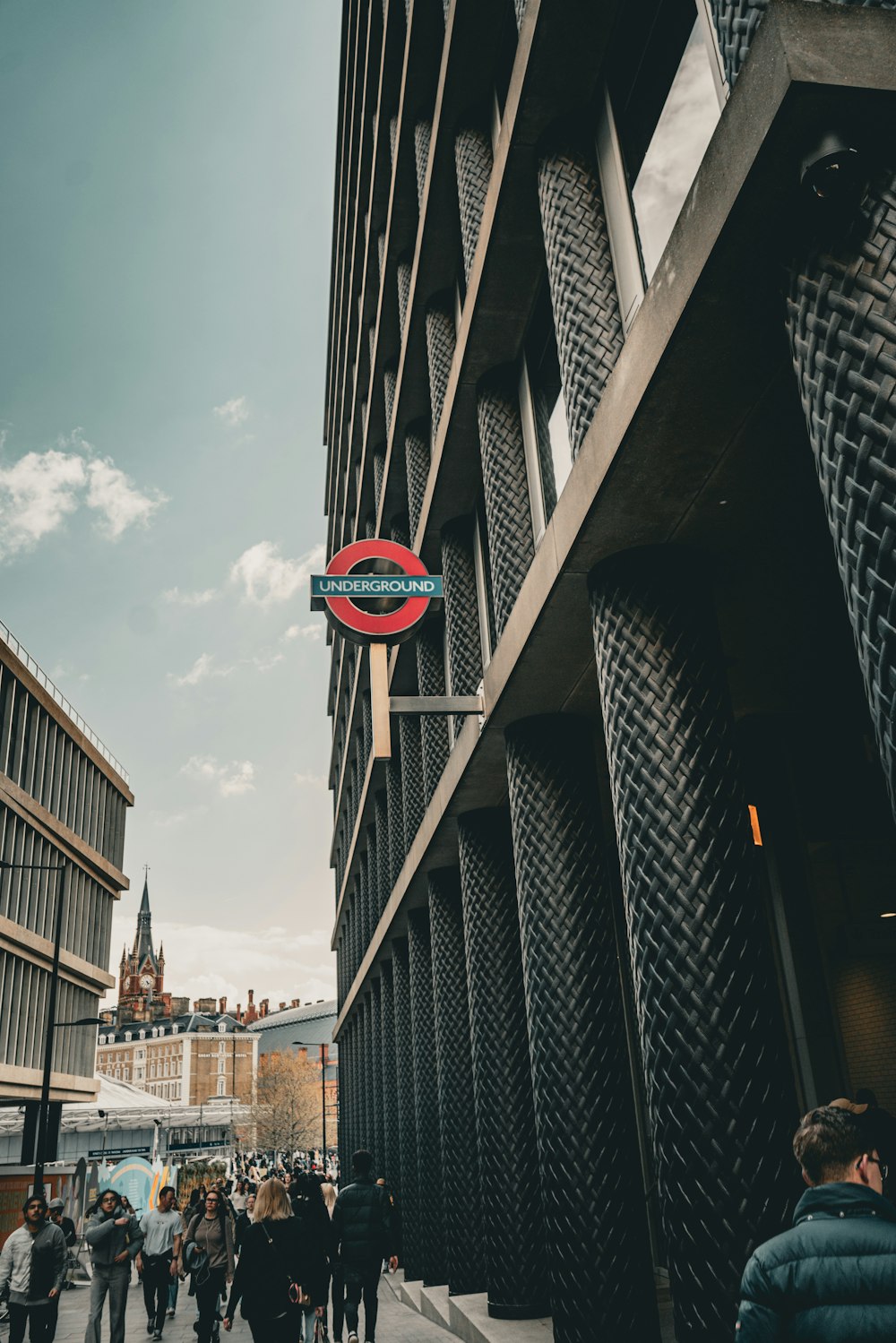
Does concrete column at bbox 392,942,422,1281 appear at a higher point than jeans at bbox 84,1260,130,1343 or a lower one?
higher

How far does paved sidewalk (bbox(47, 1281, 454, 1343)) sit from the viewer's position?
1038cm

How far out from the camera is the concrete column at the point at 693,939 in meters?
4.75

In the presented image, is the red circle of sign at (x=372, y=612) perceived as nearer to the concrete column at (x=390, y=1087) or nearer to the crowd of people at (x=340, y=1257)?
the crowd of people at (x=340, y=1257)

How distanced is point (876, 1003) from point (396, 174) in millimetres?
12855

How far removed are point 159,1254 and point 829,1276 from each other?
12.2 metres

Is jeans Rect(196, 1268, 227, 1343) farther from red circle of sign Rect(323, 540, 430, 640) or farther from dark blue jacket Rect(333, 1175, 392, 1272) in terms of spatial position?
red circle of sign Rect(323, 540, 430, 640)

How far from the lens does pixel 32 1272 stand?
8.91m

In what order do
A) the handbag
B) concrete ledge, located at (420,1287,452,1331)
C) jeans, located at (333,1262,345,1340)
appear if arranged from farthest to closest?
concrete ledge, located at (420,1287,452,1331) < jeans, located at (333,1262,345,1340) < the handbag

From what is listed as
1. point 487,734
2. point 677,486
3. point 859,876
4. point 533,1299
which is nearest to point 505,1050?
point 533,1299

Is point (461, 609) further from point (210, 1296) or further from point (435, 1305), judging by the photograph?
point (435, 1305)

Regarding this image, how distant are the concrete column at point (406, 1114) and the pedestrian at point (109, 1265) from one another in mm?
4712

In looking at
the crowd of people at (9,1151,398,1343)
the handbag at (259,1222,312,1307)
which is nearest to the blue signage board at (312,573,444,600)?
the crowd of people at (9,1151,398,1343)

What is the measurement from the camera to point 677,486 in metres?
5.34

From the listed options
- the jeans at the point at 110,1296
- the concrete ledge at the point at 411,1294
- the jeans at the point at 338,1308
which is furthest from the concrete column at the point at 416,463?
the concrete ledge at the point at 411,1294
